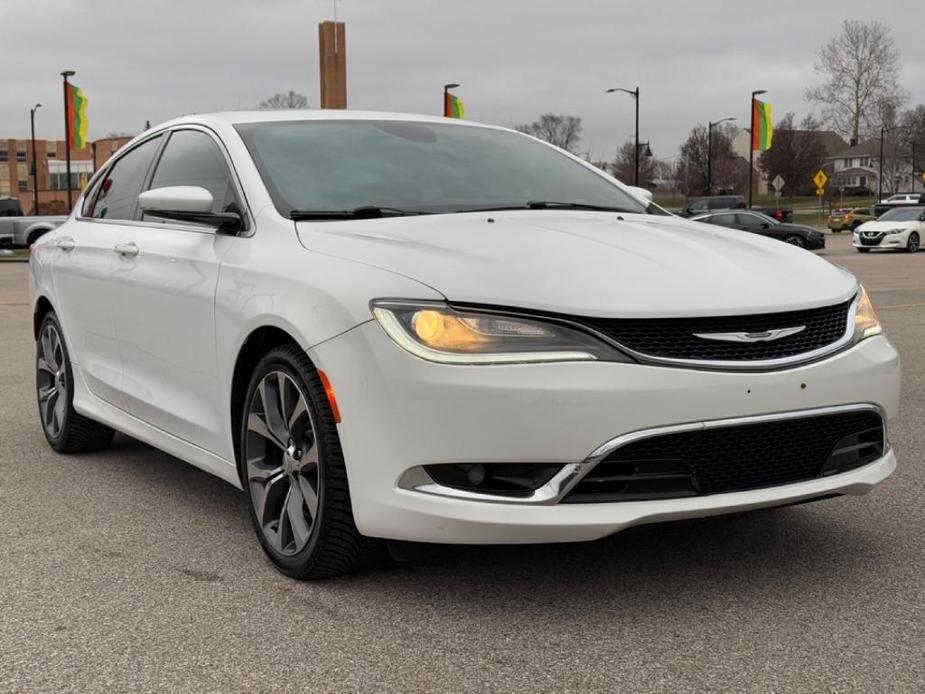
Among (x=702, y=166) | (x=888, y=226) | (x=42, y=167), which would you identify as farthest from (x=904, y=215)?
(x=42, y=167)

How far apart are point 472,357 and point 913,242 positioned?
3295 cm

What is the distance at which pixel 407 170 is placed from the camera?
178 inches

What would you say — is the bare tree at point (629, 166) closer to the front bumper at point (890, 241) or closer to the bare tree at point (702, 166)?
the bare tree at point (702, 166)

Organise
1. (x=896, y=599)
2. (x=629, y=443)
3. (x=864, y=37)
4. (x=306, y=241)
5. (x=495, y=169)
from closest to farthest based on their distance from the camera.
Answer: (x=629, y=443) → (x=896, y=599) → (x=306, y=241) → (x=495, y=169) → (x=864, y=37)

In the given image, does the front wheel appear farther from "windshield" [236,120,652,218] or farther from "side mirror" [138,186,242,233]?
"side mirror" [138,186,242,233]

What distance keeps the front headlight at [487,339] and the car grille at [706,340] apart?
0.06 metres

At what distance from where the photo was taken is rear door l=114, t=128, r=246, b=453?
423 centimetres

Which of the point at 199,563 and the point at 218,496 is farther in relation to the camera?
the point at 218,496

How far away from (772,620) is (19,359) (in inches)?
315

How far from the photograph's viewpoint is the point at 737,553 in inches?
159

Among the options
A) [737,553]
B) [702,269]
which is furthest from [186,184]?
[737,553]

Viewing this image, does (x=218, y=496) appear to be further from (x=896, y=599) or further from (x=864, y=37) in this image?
(x=864, y=37)

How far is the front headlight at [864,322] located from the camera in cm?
374

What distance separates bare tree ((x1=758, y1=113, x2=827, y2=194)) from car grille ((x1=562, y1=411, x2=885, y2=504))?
108618 millimetres
